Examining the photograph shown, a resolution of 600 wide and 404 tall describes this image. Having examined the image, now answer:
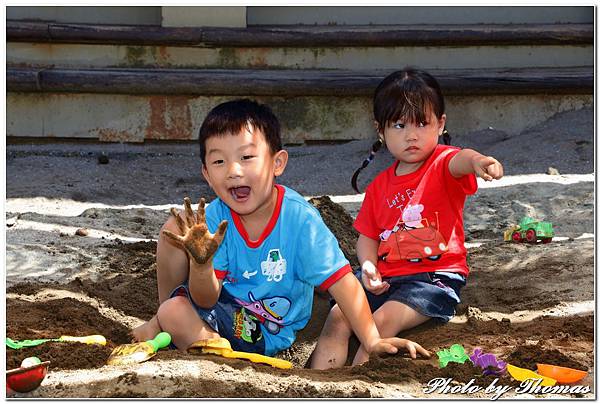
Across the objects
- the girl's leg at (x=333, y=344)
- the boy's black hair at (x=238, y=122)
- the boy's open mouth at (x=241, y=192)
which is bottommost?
the girl's leg at (x=333, y=344)

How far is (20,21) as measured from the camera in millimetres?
6852

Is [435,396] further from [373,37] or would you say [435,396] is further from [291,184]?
[373,37]

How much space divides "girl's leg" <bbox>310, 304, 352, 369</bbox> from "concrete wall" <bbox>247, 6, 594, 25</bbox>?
162 inches

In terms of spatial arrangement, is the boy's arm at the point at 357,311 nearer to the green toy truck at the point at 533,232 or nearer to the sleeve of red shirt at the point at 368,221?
the sleeve of red shirt at the point at 368,221

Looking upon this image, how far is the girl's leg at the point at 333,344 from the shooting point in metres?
3.08

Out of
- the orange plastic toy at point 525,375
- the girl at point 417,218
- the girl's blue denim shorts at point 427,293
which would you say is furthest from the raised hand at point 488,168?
the orange plastic toy at point 525,375

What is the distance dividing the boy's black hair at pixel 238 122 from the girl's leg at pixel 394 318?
67 cm

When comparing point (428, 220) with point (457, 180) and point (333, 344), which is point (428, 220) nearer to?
point (457, 180)

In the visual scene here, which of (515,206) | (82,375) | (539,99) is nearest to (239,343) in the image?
(82,375)

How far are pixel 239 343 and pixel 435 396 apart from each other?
80cm

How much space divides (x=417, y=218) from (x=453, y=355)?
64 centimetres

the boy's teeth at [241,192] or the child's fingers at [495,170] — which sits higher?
the child's fingers at [495,170]

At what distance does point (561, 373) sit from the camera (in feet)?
8.50

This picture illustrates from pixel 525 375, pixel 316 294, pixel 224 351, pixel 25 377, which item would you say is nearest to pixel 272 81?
pixel 316 294
